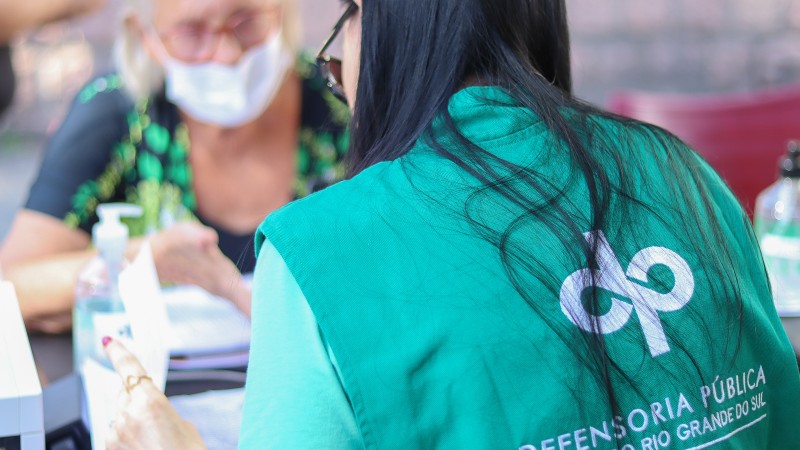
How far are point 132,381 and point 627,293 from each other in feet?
1.81

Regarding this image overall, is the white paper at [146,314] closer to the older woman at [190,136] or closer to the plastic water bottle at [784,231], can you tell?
the older woman at [190,136]

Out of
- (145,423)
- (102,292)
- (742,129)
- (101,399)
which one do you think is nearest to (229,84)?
(102,292)

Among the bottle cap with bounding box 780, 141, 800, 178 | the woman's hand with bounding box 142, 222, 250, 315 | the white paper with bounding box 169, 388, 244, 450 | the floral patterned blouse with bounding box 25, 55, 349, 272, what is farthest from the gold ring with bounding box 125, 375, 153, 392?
the bottle cap with bounding box 780, 141, 800, 178

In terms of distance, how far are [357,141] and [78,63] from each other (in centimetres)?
424

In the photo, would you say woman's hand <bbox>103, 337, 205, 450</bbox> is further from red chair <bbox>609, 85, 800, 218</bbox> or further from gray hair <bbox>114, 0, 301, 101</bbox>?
red chair <bbox>609, 85, 800, 218</bbox>

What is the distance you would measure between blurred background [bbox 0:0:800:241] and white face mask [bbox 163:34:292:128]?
9.32ft

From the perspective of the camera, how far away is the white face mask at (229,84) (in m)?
1.97

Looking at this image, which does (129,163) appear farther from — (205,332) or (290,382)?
(290,382)

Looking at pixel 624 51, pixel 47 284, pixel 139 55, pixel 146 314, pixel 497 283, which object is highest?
pixel 139 55

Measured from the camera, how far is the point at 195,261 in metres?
1.65

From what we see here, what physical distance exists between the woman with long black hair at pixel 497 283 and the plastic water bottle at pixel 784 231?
68cm

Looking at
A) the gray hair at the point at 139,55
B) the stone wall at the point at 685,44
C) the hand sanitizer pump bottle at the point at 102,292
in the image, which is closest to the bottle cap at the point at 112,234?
the hand sanitizer pump bottle at the point at 102,292

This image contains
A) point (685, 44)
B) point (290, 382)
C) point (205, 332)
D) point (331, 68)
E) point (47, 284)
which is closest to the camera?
point (290, 382)

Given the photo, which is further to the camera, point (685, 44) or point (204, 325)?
point (685, 44)
